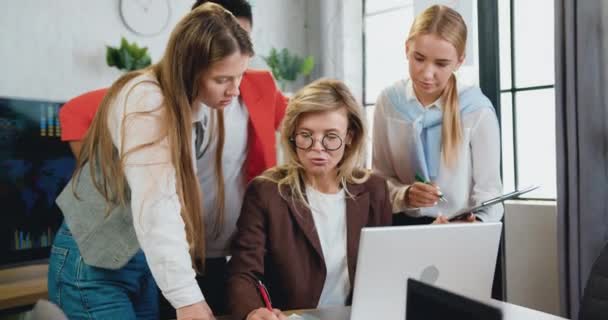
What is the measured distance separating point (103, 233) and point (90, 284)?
0.41ft

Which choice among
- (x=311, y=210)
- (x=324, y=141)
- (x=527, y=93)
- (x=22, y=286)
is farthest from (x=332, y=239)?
(x=527, y=93)

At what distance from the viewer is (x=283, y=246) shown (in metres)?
1.53

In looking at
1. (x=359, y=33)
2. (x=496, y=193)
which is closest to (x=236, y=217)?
(x=496, y=193)

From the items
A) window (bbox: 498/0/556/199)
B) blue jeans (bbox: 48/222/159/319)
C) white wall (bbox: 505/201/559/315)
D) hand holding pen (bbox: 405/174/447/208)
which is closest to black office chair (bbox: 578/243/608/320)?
hand holding pen (bbox: 405/174/447/208)

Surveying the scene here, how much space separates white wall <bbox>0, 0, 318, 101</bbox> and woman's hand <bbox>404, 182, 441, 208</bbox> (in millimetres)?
2315

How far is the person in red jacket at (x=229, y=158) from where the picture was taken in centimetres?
155

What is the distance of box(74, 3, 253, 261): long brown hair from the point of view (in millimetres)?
1241

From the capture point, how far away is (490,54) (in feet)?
9.41

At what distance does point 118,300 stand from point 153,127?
1.42ft

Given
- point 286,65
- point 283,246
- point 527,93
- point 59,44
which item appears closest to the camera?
point 283,246

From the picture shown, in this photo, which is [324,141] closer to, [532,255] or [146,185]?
[146,185]

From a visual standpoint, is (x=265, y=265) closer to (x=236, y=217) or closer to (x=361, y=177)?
(x=236, y=217)

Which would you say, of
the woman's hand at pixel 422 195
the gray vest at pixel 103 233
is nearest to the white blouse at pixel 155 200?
the gray vest at pixel 103 233

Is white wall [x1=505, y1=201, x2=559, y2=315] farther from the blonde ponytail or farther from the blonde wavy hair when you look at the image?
the blonde wavy hair
